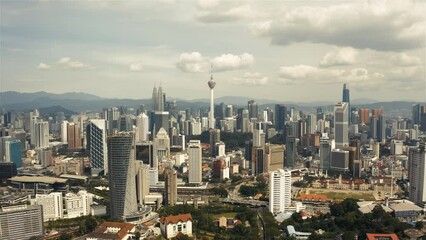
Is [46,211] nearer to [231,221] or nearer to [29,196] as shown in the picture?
[29,196]

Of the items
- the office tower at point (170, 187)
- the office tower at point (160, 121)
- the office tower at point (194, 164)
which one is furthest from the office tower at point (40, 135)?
the office tower at point (170, 187)

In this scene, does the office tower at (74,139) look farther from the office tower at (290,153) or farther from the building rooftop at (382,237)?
the building rooftop at (382,237)

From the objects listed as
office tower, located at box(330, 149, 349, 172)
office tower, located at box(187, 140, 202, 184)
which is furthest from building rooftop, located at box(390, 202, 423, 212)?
office tower, located at box(187, 140, 202, 184)

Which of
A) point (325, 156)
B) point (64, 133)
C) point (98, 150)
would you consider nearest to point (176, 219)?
point (98, 150)

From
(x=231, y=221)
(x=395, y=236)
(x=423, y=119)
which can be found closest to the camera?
(x=395, y=236)

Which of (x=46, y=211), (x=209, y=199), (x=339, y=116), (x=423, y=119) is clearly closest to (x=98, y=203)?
(x=46, y=211)

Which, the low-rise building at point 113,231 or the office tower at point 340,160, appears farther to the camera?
the office tower at point 340,160

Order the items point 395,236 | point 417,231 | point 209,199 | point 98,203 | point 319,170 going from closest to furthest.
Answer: point 395,236 → point 417,231 → point 98,203 → point 209,199 → point 319,170
